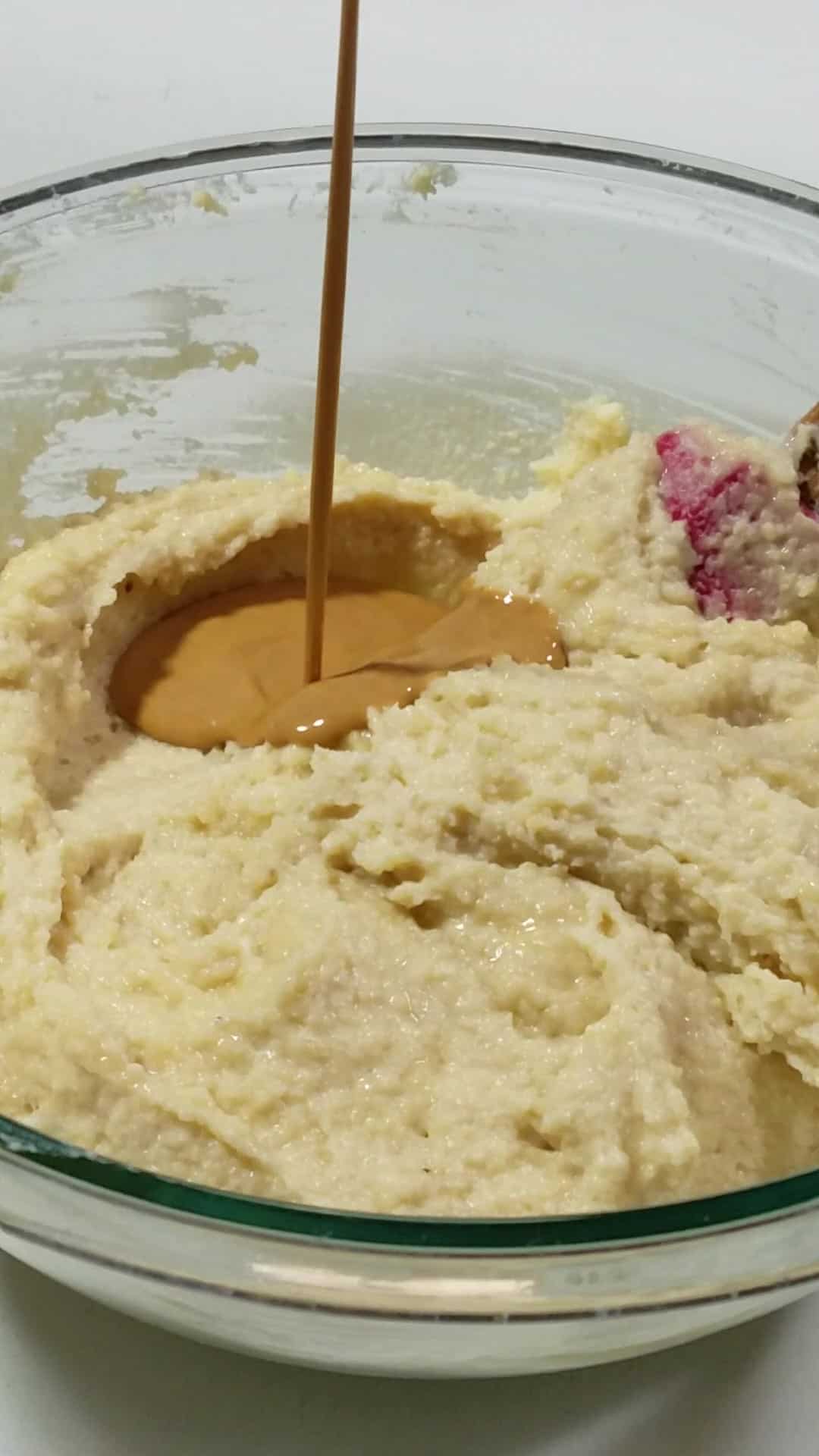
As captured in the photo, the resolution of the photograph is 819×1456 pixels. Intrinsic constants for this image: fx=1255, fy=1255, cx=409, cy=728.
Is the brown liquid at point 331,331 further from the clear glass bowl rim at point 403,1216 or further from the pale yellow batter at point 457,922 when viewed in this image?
the clear glass bowl rim at point 403,1216

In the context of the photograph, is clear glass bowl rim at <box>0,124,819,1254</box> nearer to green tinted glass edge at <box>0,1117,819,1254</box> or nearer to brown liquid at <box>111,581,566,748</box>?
green tinted glass edge at <box>0,1117,819,1254</box>

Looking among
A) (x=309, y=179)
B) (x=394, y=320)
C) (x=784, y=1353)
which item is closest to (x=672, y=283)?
(x=394, y=320)

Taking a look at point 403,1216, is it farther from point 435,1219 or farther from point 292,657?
point 292,657

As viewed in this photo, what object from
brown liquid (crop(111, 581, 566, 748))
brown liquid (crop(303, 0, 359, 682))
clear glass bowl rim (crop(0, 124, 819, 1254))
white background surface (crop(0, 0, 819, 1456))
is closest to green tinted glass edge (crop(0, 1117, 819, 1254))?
clear glass bowl rim (crop(0, 124, 819, 1254))

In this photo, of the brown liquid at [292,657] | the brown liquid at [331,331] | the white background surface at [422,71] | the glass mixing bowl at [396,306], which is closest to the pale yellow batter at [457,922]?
the brown liquid at [292,657]

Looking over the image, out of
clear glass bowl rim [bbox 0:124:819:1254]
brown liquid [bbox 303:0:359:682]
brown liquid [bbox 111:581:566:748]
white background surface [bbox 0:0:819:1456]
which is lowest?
clear glass bowl rim [bbox 0:124:819:1254]

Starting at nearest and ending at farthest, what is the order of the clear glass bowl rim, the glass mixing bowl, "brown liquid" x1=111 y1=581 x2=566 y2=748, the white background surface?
the clear glass bowl rim, "brown liquid" x1=111 y1=581 x2=566 y2=748, the glass mixing bowl, the white background surface

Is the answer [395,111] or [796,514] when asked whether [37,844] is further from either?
[395,111]
